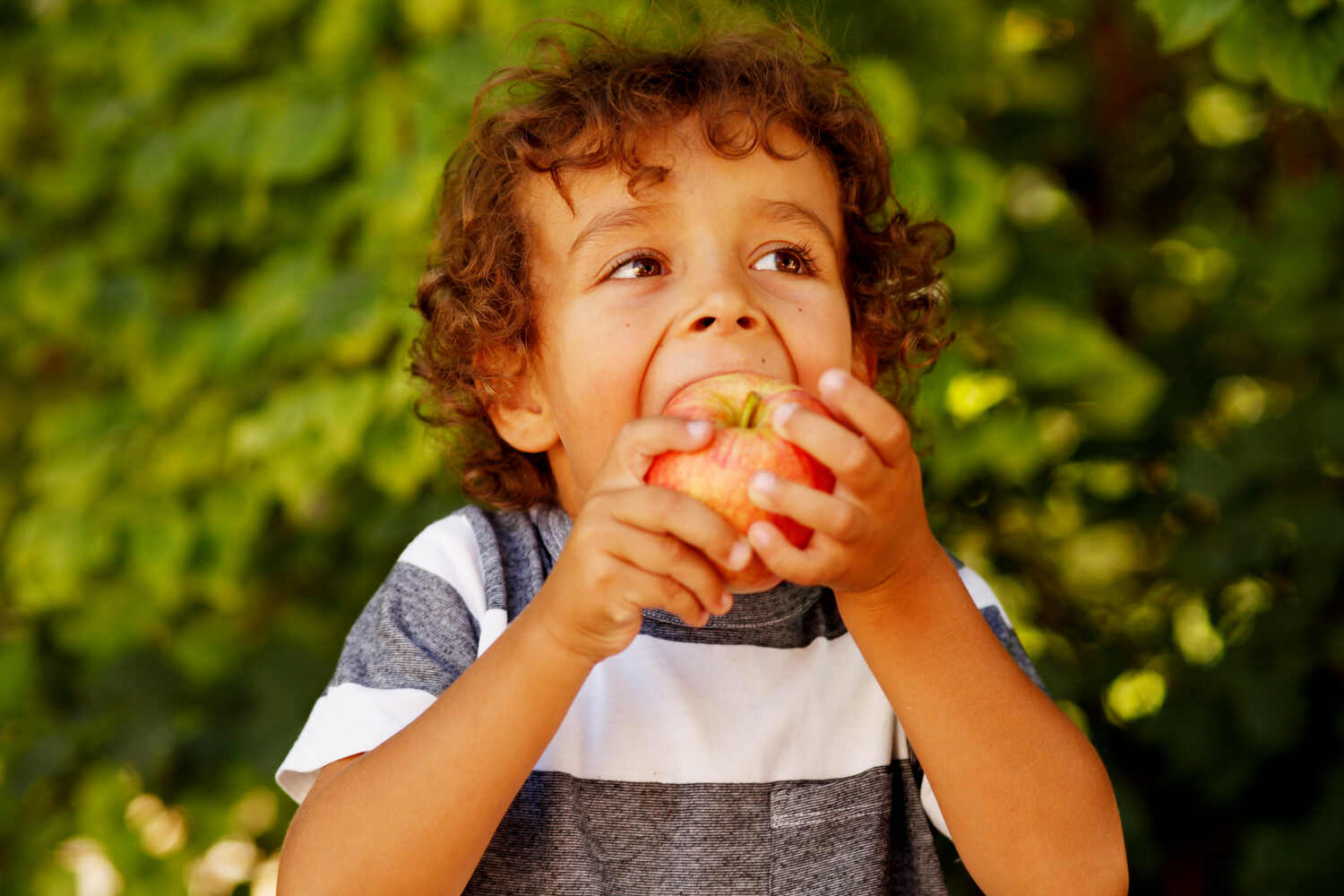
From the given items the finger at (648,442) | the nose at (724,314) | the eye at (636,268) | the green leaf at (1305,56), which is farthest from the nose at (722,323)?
the green leaf at (1305,56)

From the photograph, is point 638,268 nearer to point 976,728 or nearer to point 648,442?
point 648,442

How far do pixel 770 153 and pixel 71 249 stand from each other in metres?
1.83

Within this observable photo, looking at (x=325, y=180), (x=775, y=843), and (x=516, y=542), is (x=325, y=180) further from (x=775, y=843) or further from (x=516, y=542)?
(x=775, y=843)

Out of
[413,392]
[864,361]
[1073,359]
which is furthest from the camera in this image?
[1073,359]

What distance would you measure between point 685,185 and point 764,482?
48cm

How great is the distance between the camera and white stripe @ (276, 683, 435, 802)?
4.04ft

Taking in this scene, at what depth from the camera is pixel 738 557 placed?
0.98 metres

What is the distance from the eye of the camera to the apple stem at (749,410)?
3.50ft

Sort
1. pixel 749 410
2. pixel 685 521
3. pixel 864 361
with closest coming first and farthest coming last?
1. pixel 685 521
2. pixel 749 410
3. pixel 864 361

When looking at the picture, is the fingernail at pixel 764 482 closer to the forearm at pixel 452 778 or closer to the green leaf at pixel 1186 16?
the forearm at pixel 452 778

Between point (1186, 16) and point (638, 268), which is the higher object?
point (1186, 16)

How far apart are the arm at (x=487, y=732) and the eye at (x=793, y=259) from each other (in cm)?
40

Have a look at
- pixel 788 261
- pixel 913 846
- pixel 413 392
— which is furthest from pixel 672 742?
pixel 413 392

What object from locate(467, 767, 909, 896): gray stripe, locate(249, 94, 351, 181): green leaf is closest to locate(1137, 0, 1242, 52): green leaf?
locate(467, 767, 909, 896): gray stripe
